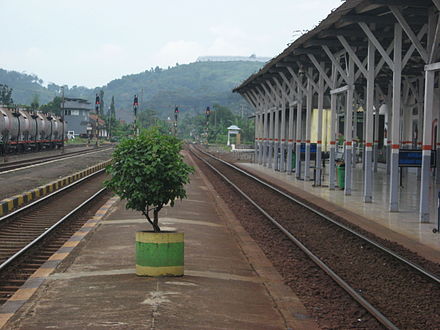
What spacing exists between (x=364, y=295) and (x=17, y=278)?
17.6 ft

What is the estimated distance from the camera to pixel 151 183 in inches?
382

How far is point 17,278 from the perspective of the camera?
1028 centimetres

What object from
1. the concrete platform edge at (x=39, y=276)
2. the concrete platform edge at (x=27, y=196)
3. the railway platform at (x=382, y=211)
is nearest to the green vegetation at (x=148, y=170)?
the concrete platform edge at (x=39, y=276)

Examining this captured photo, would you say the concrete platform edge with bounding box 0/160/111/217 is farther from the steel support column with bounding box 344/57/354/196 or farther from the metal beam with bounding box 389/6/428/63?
the steel support column with bounding box 344/57/354/196

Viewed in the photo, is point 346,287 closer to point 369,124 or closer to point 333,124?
point 369,124

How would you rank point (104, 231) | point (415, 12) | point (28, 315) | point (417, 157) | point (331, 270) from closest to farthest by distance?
point (28, 315), point (331, 270), point (104, 231), point (415, 12), point (417, 157)

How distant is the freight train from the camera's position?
163ft

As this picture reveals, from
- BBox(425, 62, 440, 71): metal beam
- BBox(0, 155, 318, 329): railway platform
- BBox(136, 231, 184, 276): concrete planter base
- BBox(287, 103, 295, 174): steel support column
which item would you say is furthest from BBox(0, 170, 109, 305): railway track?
BBox(287, 103, 295, 174): steel support column

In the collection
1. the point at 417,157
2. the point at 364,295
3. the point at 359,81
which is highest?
the point at 359,81

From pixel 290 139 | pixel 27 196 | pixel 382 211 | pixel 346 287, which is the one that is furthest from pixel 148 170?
pixel 290 139

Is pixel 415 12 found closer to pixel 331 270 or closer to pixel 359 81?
pixel 331 270

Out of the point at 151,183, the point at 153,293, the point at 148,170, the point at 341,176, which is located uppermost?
the point at 148,170

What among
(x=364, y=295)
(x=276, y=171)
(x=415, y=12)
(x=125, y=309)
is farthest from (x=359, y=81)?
(x=125, y=309)

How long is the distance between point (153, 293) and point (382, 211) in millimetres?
12852
